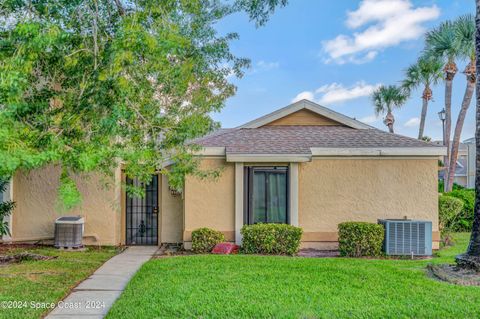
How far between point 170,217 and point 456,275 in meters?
8.77

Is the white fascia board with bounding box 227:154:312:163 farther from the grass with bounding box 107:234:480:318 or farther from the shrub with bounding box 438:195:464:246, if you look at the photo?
the shrub with bounding box 438:195:464:246

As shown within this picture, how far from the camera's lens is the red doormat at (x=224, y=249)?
10555 millimetres

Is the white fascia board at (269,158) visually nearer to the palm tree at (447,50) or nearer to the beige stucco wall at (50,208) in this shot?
the beige stucco wall at (50,208)

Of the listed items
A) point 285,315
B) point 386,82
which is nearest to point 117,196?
point 285,315

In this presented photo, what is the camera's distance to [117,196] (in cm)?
1282

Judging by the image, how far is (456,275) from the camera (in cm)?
746

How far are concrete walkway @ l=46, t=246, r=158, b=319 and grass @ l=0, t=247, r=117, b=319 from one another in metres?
0.20

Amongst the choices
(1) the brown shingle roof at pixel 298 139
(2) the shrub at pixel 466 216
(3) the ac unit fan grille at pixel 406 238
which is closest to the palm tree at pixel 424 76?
(2) the shrub at pixel 466 216

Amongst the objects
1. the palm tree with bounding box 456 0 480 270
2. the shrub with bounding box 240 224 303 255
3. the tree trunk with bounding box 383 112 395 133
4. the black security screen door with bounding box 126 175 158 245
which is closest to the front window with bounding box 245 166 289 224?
the shrub with bounding box 240 224 303 255

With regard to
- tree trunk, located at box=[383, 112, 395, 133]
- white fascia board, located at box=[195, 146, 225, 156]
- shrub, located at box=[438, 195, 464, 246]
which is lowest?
shrub, located at box=[438, 195, 464, 246]

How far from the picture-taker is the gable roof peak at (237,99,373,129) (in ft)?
45.2

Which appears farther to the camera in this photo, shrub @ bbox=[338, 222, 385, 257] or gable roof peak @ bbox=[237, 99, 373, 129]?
gable roof peak @ bbox=[237, 99, 373, 129]

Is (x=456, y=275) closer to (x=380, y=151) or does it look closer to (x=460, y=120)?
(x=380, y=151)

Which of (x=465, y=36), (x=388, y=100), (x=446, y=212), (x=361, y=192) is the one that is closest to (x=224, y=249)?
(x=361, y=192)
